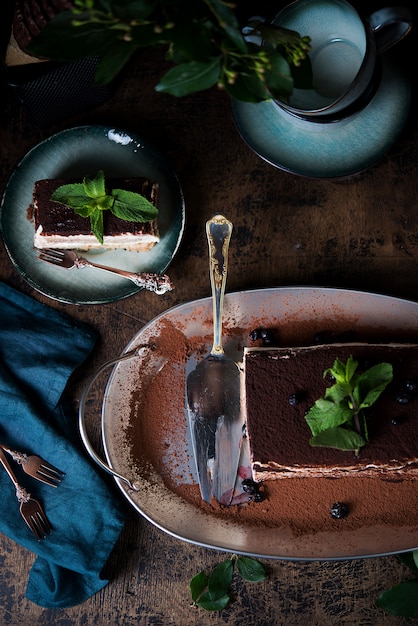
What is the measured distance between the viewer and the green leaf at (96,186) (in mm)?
1887

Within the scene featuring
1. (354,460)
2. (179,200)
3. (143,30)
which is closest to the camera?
(143,30)

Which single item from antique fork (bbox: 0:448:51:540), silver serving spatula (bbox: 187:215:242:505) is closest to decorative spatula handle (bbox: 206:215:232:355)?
silver serving spatula (bbox: 187:215:242:505)

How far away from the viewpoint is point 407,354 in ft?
6.17

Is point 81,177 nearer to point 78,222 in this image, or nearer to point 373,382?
point 78,222

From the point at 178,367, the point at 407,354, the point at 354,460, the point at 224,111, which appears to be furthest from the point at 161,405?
the point at 224,111

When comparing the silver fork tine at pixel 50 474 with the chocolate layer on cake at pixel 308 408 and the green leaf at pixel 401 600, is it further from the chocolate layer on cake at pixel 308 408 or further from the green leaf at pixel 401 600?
the green leaf at pixel 401 600

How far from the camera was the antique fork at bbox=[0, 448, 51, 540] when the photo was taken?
6.79ft

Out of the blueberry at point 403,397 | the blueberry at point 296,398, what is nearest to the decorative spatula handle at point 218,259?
the blueberry at point 296,398

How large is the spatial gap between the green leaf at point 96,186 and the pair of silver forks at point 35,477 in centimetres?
83

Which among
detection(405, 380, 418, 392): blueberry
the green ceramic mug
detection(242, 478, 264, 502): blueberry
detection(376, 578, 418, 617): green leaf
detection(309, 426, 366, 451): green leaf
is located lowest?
detection(376, 578, 418, 617): green leaf

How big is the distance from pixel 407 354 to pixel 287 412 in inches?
14.7

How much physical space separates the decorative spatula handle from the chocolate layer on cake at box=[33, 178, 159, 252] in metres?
A: 0.17

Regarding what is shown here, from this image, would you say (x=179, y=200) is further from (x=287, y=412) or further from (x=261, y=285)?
(x=287, y=412)

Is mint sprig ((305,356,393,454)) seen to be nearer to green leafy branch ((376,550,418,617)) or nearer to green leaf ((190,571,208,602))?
green leafy branch ((376,550,418,617))
